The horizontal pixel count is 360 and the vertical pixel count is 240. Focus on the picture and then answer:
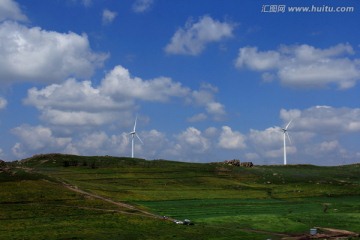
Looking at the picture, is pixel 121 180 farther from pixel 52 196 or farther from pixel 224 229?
pixel 224 229

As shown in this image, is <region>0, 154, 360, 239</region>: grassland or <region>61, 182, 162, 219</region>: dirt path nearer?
<region>0, 154, 360, 239</region>: grassland

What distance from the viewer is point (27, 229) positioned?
262ft

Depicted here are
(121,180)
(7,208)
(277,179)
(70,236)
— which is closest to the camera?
(70,236)

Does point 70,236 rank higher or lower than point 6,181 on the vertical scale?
lower

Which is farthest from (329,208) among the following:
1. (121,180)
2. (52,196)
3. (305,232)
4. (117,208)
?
(121,180)

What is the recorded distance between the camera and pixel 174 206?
365 ft

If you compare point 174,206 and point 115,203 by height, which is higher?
point 115,203

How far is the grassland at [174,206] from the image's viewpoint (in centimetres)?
7844

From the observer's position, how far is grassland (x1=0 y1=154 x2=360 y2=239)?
257ft

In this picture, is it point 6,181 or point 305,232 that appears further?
point 6,181

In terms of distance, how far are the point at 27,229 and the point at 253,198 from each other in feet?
232

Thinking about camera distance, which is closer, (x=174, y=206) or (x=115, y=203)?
(x=115, y=203)

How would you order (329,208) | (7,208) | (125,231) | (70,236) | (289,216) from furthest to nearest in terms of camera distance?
(329,208) → (7,208) → (289,216) → (125,231) → (70,236)

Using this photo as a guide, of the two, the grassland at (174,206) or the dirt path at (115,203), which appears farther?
the dirt path at (115,203)
